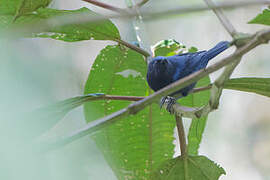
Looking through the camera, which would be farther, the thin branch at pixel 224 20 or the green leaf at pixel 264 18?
the green leaf at pixel 264 18

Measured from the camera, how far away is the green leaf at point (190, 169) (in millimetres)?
1751

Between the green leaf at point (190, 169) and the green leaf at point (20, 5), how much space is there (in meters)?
0.90

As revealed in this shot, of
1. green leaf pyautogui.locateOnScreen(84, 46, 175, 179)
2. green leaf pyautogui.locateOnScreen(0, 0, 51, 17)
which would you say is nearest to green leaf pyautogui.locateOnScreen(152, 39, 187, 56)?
green leaf pyautogui.locateOnScreen(84, 46, 175, 179)

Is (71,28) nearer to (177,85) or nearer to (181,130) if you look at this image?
(181,130)

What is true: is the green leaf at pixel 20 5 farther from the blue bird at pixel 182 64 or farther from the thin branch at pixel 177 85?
the blue bird at pixel 182 64

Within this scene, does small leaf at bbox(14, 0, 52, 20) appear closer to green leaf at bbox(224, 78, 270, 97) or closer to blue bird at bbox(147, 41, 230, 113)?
green leaf at bbox(224, 78, 270, 97)

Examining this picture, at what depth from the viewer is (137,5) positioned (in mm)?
2107

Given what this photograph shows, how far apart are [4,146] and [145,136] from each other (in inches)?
60.8

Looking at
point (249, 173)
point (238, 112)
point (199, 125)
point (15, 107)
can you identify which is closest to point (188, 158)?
point (199, 125)

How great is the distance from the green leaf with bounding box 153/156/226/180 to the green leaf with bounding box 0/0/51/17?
2.97ft

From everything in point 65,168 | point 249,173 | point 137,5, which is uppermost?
point 137,5

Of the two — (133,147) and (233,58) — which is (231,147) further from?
(233,58)

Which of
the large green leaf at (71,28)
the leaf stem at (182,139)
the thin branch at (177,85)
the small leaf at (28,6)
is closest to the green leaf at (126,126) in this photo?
the large green leaf at (71,28)

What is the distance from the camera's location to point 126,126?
2.06 meters
